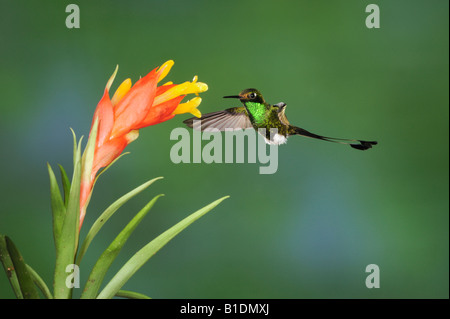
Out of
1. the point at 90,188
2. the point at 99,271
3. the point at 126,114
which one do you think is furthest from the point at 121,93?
the point at 99,271

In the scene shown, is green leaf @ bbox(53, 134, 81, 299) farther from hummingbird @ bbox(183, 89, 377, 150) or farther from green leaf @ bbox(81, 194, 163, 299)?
hummingbird @ bbox(183, 89, 377, 150)

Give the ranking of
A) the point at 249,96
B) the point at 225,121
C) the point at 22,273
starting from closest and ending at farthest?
the point at 22,273 < the point at 249,96 < the point at 225,121

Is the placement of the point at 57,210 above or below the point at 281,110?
below

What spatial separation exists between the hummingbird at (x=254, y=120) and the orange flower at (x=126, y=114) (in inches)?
7.3

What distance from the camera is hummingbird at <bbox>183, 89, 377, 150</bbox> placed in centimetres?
86

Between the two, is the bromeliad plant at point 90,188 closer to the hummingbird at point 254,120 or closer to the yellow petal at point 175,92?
the yellow petal at point 175,92

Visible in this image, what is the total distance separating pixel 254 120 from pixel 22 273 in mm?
493

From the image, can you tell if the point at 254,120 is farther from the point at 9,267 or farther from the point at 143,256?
the point at 9,267

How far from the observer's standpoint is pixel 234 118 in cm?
95

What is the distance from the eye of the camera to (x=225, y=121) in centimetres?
95

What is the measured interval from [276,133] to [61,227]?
446 millimetres

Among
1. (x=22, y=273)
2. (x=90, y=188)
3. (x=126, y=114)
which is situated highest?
(x=126, y=114)
